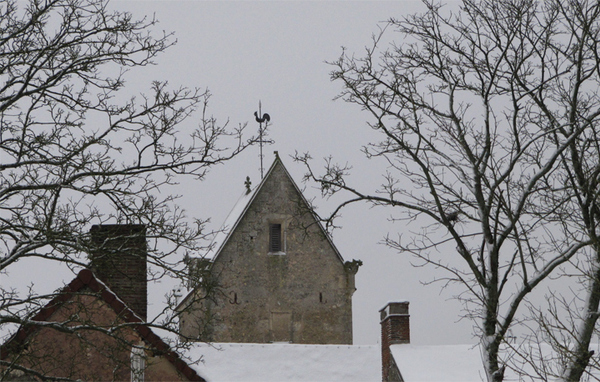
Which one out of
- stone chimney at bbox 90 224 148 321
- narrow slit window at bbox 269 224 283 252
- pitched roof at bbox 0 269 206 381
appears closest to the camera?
stone chimney at bbox 90 224 148 321

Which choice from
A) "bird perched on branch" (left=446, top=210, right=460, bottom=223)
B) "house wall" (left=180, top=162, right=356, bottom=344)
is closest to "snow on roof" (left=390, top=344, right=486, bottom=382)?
"house wall" (left=180, top=162, right=356, bottom=344)

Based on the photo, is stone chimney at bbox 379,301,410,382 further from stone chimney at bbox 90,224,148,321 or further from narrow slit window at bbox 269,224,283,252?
stone chimney at bbox 90,224,148,321

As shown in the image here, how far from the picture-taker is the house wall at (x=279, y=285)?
33.0m

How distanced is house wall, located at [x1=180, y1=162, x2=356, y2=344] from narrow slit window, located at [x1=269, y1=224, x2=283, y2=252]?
185 millimetres

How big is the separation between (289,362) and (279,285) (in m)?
9.02

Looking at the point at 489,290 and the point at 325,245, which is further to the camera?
the point at 325,245

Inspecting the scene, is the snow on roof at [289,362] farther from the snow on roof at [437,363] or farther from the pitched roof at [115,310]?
the pitched roof at [115,310]

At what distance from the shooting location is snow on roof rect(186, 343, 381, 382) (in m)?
23.5

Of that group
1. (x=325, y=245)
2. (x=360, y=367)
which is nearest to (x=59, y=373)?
(x=360, y=367)

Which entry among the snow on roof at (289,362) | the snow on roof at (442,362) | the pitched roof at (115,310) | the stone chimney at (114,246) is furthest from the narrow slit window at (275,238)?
the stone chimney at (114,246)

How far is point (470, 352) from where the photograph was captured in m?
24.5

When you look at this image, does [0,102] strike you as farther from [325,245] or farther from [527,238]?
[325,245]

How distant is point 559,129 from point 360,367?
43.2ft

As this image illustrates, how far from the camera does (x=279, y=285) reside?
33500 mm
